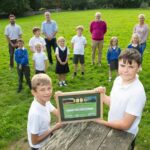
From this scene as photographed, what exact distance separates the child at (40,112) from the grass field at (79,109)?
262 mm

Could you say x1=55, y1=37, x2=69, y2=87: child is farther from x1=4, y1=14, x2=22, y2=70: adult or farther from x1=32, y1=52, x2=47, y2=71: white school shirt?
x1=4, y1=14, x2=22, y2=70: adult

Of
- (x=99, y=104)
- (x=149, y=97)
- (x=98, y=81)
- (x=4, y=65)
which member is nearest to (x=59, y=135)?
(x=99, y=104)

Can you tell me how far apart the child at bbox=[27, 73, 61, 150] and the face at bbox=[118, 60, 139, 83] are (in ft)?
2.88

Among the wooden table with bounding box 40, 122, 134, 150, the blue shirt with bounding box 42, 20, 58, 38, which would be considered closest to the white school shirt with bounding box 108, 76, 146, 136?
the wooden table with bounding box 40, 122, 134, 150

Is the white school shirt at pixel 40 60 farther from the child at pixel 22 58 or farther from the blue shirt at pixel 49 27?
the blue shirt at pixel 49 27

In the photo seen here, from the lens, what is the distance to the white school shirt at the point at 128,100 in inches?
140

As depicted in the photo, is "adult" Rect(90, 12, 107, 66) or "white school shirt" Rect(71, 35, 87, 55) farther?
"adult" Rect(90, 12, 107, 66)

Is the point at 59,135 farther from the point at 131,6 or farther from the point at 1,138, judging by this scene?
the point at 131,6

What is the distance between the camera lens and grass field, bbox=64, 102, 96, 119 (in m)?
3.58

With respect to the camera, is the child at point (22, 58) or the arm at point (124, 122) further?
the child at point (22, 58)

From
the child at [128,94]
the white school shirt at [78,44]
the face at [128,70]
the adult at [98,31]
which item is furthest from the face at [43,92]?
the adult at [98,31]

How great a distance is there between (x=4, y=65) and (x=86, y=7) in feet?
150

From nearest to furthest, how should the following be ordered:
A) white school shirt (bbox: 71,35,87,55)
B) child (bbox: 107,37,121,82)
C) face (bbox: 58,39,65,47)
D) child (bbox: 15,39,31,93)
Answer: child (bbox: 15,39,31,93), face (bbox: 58,39,65,47), child (bbox: 107,37,121,82), white school shirt (bbox: 71,35,87,55)

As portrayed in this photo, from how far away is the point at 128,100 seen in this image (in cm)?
361
